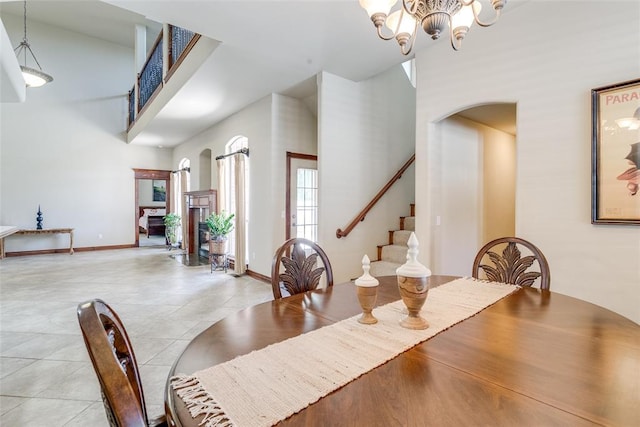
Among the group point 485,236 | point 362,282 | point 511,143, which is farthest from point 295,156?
point 362,282

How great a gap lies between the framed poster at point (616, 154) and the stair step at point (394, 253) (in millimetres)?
2264

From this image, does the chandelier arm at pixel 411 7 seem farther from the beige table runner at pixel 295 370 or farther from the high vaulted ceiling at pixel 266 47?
the beige table runner at pixel 295 370

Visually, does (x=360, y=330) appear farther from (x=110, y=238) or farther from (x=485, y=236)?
(x=110, y=238)

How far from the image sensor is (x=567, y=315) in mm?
1280

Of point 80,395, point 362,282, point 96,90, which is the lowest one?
point 80,395

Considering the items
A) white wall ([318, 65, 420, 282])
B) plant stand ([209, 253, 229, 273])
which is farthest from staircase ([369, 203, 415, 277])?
plant stand ([209, 253, 229, 273])

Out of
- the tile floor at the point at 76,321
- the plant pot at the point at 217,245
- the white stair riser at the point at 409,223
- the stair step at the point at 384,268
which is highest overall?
the white stair riser at the point at 409,223

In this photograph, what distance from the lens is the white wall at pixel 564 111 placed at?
6.94 ft

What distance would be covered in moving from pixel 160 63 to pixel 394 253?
18.4 ft

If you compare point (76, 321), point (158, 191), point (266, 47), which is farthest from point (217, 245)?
point (158, 191)

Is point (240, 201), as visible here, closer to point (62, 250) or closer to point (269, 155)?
point (269, 155)

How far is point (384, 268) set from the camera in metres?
4.25

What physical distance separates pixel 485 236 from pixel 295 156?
309 centimetres

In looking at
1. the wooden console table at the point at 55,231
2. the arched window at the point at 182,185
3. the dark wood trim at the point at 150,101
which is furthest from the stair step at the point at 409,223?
the wooden console table at the point at 55,231
